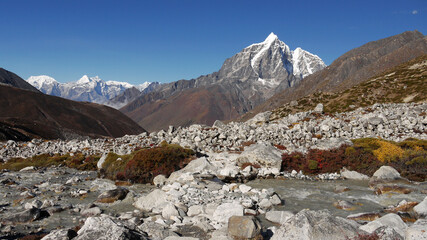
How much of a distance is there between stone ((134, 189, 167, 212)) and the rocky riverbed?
0.07 m

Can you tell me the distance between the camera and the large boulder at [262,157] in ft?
79.9

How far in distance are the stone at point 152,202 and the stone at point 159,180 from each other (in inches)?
226

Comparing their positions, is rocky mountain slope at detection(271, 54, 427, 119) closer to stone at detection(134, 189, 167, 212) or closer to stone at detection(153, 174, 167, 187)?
stone at detection(153, 174, 167, 187)

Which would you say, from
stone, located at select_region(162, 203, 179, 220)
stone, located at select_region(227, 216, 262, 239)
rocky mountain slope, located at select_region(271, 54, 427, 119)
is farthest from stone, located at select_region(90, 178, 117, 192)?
rocky mountain slope, located at select_region(271, 54, 427, 119)

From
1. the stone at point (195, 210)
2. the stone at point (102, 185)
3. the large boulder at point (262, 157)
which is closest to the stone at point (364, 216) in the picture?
the stone at point (195, 210)

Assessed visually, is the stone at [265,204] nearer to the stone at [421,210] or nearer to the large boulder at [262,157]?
the stone at [421,210]

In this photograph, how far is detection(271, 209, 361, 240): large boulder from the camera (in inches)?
346

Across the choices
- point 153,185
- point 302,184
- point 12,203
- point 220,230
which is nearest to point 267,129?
point 302,184

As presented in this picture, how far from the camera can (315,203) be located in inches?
633

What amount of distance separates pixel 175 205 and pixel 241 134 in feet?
70.9

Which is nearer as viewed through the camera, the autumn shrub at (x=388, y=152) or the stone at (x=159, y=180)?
the stone at (x=159, y=180)

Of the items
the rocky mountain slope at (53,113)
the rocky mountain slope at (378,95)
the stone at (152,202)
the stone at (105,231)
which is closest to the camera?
the stone at (105,231)

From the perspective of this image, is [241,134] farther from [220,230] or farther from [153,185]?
[220,230]

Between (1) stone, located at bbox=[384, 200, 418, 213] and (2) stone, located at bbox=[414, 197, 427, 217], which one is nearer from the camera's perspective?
(2) stone, located at bbox=[414, 197, 427, 217]
